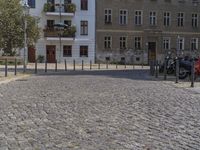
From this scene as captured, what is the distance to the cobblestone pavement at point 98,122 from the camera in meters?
8.04

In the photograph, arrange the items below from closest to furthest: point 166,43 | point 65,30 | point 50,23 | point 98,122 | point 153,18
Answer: point 98,122 < point 65,30 < point 50,23 < point 153,18 < point 166,43

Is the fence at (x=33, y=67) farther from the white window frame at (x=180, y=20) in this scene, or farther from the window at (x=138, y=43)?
the white window frame at (x=180, y=20)

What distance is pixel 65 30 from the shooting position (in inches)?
2527

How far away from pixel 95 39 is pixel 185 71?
129 ft

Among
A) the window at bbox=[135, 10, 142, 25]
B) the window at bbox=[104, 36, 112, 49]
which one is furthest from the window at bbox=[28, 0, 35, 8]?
the window at bbox=[135, 10, 142, 25]

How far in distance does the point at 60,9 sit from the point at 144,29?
460 inches

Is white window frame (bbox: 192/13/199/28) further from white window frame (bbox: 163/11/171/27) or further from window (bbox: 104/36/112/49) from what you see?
window (bbox: 104/36/112/49)

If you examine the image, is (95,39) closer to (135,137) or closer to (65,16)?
(65,16)

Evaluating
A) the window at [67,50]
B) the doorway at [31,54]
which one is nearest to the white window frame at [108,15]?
the window at [67,50]

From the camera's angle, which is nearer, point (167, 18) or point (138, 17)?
point (138, 17)

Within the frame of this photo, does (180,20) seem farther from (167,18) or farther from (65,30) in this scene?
(65,30)

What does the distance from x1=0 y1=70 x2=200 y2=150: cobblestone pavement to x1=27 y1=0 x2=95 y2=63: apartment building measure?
160ft

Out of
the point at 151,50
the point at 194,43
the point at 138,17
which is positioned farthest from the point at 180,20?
the point at 138,17

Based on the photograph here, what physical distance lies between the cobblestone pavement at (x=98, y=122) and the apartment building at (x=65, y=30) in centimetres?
4883
